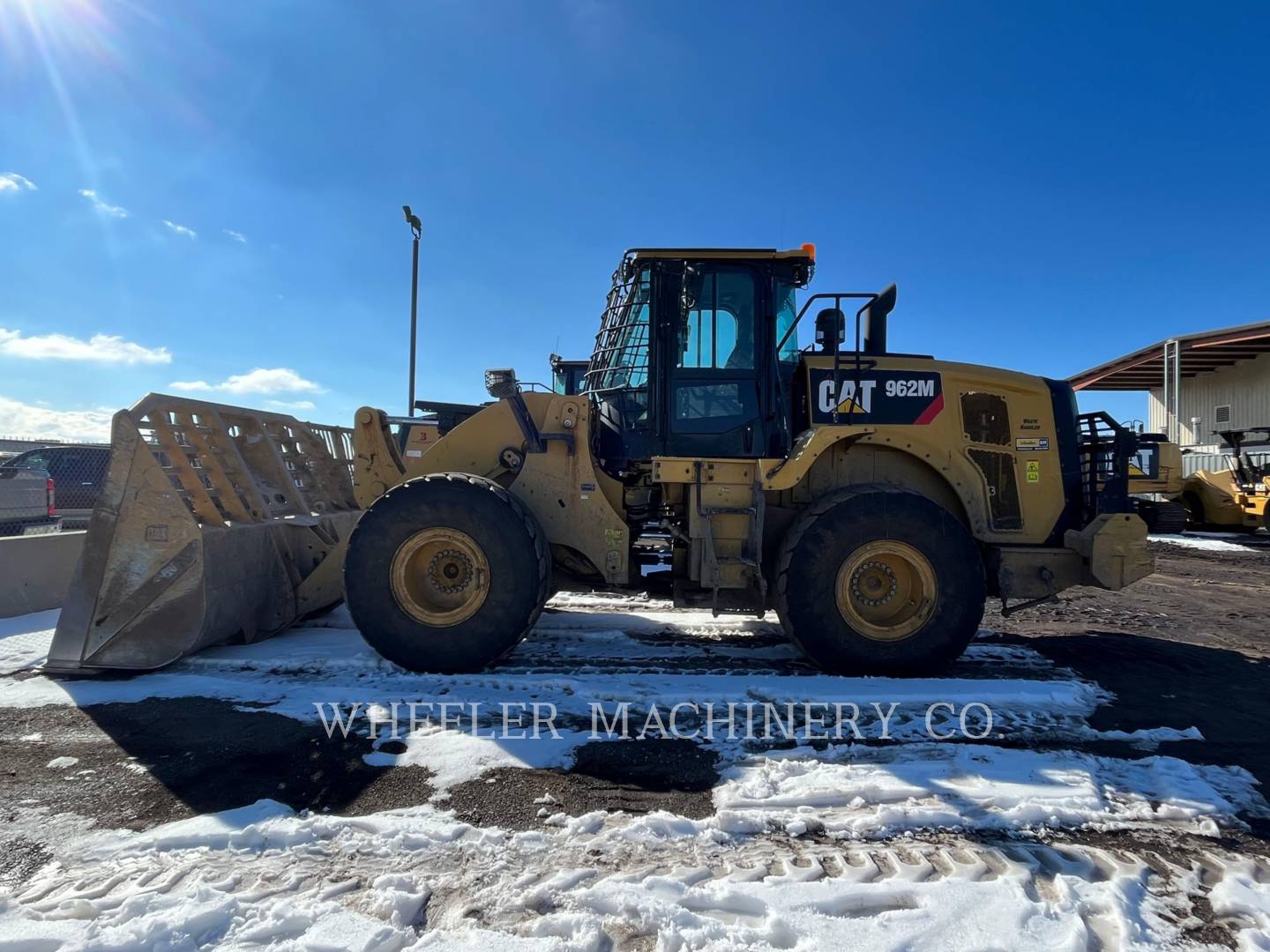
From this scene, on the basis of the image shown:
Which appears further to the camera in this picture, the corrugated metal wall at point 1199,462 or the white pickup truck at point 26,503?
the corrugated metal wall at point 1199,462

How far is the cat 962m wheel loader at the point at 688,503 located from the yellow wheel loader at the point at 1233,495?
14.7 meters

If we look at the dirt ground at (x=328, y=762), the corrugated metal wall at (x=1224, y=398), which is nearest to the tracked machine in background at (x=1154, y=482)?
the dirt ground at (x=328, y=762)

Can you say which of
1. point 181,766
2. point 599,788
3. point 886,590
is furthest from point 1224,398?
point 181,766

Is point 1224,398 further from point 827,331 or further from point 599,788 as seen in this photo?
point 599,788

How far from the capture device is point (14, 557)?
18.3 feet

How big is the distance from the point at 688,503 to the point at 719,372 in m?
0.95

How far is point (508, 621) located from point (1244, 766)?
3814mm

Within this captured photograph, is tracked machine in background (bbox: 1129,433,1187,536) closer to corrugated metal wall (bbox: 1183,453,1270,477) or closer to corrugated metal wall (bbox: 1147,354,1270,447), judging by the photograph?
corrugated metal wall (bbox: 1183,453,1270,477)

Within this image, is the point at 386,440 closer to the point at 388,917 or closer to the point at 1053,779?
the point at 388,917

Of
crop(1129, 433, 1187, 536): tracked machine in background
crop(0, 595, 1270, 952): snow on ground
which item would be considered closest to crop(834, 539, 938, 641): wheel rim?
crop(0, 595, 1270, 952): snow on ground

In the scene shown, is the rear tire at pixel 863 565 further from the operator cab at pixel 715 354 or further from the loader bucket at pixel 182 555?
the loader bucket at pixel 182 555

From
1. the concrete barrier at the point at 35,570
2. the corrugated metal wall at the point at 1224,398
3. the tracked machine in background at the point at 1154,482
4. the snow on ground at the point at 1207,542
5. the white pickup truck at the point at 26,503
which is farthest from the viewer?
the corrugated metal wall at the point at 1224,398

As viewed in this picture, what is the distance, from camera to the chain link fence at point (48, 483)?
9.43m

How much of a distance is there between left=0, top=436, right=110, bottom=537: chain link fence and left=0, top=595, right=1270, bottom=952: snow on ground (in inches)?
304
